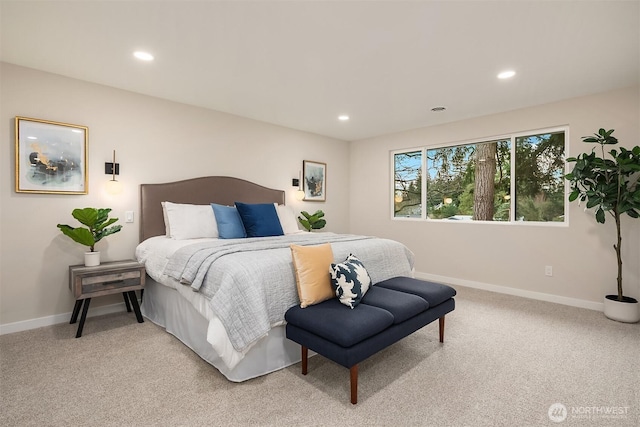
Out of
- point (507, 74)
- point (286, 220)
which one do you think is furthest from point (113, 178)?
point (507, 74)

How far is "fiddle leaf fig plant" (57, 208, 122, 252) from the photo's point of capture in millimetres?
2891

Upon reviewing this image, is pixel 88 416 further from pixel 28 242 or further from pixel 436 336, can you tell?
pixel 436 336

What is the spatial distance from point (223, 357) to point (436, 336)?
6.02 feet

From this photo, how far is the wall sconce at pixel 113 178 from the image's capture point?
132 inches

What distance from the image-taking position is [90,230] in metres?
3.07

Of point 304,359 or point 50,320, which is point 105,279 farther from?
point 304,359

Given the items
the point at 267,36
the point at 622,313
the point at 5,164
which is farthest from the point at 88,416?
the point at 622,313

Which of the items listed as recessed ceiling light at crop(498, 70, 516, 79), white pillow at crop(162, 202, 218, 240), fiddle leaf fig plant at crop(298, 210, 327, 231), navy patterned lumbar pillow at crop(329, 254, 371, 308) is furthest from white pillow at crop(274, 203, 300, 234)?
recessed ceiling light at crop(498, 70, 516, 79)

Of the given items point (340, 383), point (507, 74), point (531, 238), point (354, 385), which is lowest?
point (340, 383)

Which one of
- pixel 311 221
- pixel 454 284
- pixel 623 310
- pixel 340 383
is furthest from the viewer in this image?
pixel 311 221

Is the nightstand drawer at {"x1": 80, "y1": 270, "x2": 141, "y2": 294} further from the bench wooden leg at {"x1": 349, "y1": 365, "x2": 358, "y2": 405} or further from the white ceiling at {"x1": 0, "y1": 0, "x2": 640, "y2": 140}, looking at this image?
the bench wooden leg at {"x1": 349, "y1": 365, "x2": 358, "y2": 405}

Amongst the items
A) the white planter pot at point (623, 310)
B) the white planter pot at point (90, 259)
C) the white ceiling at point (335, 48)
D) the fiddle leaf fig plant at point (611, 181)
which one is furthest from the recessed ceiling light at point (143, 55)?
the white planter pot at point (623, 310)

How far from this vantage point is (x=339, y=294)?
2252mm

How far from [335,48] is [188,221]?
2.30 m
